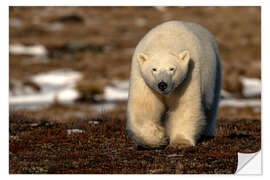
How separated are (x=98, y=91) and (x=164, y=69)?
18.5m

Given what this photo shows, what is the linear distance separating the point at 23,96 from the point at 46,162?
19810 mm

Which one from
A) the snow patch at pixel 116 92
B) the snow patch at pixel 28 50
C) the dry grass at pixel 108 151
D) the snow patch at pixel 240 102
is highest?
the snow patch at pixel 28 50

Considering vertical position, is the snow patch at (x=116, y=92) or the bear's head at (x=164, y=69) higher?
the bear's head at (x=164, y=69)

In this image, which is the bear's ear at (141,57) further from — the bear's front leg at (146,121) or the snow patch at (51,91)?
the snow patch at (51,91)

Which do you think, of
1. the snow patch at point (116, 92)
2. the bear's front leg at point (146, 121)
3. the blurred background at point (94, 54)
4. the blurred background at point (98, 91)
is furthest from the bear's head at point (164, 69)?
the snow patch at point (116, 92)

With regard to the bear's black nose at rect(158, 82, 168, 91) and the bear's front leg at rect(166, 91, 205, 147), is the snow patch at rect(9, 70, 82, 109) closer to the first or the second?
the bear's front leg at rect(166, 91, 205, 147)

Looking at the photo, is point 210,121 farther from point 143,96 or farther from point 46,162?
point 46,162

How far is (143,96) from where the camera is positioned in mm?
8266

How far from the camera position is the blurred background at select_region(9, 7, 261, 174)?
7918 mm

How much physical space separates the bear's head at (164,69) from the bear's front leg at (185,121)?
527 millimetres

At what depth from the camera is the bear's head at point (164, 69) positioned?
7715mm

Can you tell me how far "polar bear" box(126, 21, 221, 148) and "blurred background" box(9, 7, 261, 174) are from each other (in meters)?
0.34

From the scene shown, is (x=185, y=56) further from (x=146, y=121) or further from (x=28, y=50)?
(x=28, y=50)
